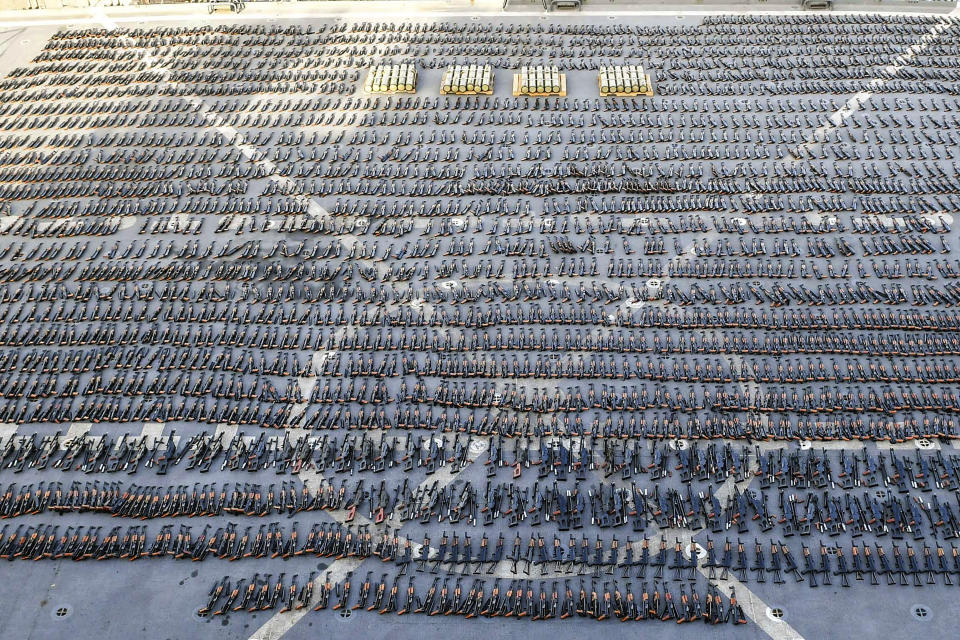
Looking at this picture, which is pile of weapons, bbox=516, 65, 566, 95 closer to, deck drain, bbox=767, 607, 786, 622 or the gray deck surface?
the gray deck surface

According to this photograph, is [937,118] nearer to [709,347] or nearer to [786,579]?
[709,347]

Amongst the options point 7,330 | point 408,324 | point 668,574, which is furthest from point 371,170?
point 668,574

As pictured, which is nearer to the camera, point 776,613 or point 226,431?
point 776,613

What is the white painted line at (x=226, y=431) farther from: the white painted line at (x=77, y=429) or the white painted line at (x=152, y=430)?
the white painted line at (x=77, y=429)

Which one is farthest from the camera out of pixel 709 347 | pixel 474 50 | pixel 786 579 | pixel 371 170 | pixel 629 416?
pixel 474 50

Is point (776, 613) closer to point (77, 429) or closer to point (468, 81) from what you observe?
point (77, 429)

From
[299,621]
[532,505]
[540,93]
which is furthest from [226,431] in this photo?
[540,93]

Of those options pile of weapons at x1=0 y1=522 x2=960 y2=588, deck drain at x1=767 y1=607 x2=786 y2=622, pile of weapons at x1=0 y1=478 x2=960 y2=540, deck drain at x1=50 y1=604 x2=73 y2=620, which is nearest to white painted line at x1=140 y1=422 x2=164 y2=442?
pile of weapons at x1=0 y1=478 x2=960 y2=540
